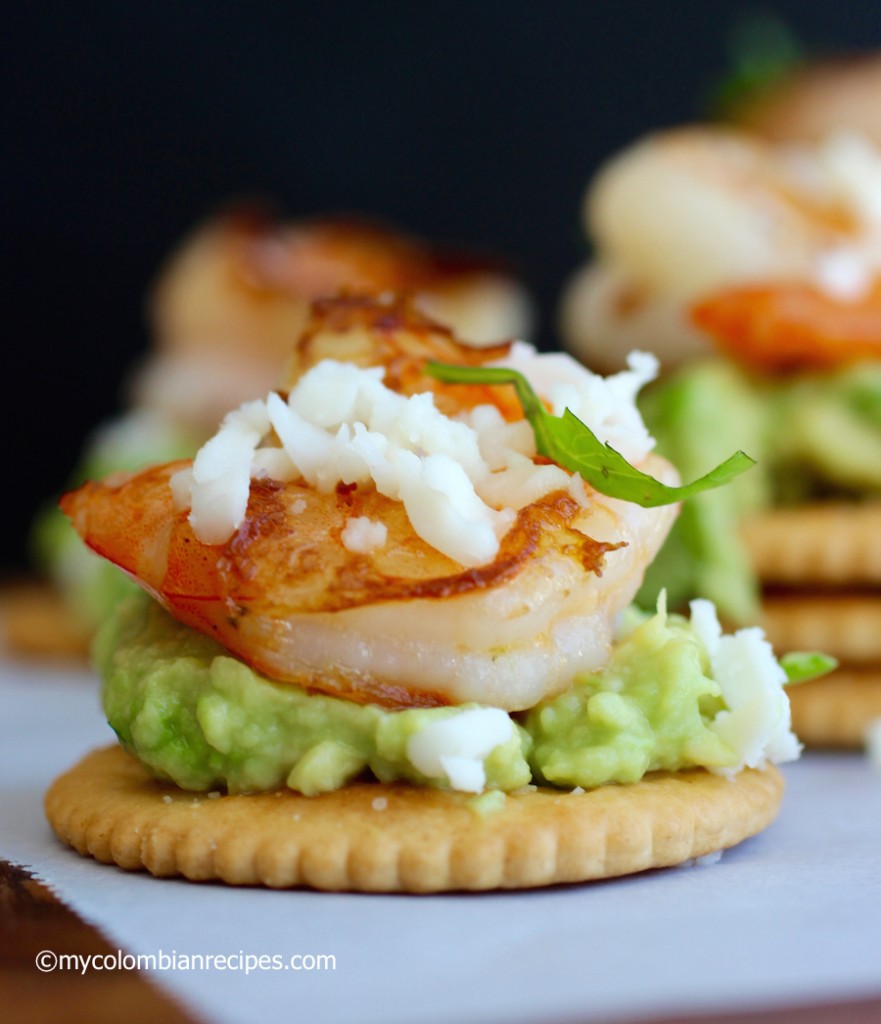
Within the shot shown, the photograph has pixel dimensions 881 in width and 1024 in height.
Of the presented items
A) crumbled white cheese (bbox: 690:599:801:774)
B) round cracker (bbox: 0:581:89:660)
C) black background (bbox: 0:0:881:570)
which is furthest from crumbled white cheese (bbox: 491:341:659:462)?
black background (bbox: 0:0:881:570)

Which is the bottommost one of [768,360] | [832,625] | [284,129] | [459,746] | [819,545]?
[459,746]

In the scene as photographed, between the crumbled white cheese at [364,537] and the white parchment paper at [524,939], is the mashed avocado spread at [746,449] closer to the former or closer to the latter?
the white parchment paper at [524,939]

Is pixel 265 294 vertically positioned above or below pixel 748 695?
above

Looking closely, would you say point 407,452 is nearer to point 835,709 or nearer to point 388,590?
Answer: point 388,590

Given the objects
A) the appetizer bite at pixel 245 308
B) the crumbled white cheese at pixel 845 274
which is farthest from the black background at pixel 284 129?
the crumbled white cheese at pixel 845 274

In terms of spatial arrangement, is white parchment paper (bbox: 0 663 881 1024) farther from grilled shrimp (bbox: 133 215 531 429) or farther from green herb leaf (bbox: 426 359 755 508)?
grilled shrimp (bbox: 133 215 531 429)

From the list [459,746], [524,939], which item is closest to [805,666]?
[459,746]
